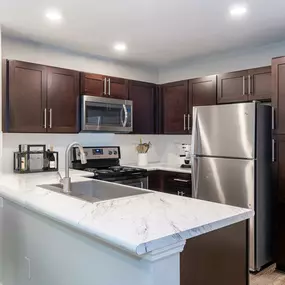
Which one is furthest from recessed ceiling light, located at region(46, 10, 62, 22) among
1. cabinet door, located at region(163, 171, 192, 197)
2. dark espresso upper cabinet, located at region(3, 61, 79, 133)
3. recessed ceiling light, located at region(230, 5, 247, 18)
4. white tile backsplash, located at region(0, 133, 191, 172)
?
cabinet door, located at region(163, 171, 192, 197)

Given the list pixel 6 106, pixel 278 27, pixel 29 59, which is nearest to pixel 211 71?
pixel 278 27

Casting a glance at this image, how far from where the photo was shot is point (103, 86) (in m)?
4.06

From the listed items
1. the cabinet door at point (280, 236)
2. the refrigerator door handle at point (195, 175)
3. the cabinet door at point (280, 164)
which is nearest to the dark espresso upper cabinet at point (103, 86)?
the refrigerator door handle at point (195, 175)

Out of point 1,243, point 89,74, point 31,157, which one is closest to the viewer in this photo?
point 1,243

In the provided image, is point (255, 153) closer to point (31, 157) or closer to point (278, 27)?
point (278, 27)

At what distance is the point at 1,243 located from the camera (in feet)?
8.88

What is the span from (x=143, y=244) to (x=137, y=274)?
0.63ft

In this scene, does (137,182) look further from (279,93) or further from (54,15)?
(54,15)

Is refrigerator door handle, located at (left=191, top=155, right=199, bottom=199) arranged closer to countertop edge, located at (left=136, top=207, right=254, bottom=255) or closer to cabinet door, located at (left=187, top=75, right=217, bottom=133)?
cabinet door, located at (left=187, top=75, right=217, bottom=133)

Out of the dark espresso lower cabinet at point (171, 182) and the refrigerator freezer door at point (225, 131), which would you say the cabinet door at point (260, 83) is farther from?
the dark espresso lower cabinet at point (171, 182)

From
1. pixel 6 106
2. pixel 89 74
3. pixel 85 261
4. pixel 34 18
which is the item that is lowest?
pixel 85 261

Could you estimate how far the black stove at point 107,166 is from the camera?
3.69 metres

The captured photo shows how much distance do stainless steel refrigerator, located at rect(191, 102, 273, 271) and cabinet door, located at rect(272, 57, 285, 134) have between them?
11 cm

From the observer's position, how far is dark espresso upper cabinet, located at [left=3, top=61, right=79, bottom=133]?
329cm
